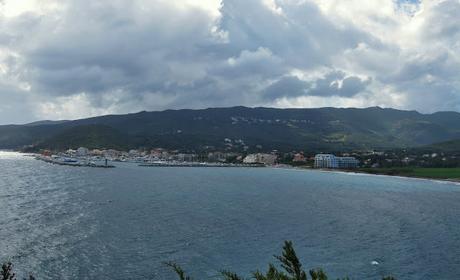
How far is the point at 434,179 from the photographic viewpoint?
14088 centimetres

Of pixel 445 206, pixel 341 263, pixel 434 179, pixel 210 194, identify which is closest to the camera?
pixel 341 263

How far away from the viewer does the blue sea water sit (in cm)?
3516

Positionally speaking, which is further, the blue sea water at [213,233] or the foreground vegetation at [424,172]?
the foreground vegetation at [424,172]

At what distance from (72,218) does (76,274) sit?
22.7m

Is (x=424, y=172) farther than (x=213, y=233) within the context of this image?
Yes

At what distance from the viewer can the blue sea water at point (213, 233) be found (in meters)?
35.2

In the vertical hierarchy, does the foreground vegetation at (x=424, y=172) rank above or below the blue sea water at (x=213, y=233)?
above

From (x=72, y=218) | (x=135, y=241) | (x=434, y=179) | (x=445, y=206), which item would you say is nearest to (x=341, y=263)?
(x=135, y=241)

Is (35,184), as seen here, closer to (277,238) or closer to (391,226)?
(277,238)

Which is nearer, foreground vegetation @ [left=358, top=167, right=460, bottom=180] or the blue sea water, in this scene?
the blue sea water

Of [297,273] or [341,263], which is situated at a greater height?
[297,273]

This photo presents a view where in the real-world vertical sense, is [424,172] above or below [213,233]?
above

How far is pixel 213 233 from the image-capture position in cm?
4716

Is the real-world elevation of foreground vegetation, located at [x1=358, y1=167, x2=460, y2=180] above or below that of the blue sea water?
above
